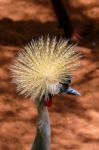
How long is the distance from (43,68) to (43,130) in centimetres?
40

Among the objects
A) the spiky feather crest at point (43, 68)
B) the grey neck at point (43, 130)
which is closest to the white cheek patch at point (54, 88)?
the spiky feather crest at point (43, 68)

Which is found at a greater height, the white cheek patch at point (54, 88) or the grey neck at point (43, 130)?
the white cheek patch at point (54, 88)

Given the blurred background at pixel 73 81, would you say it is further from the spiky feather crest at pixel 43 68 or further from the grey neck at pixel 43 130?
the spiky feather crest at pixel 43 68

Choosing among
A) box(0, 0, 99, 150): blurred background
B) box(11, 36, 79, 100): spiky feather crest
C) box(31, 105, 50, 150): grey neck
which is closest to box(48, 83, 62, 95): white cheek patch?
box(11, 36, 79, 100): spiky feather crest

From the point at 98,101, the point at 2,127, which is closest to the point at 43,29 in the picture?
the point at 98,101

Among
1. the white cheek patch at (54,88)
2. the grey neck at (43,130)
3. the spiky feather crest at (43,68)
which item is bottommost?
the grey neck at (43,130)

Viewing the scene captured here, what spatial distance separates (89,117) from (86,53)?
146cm

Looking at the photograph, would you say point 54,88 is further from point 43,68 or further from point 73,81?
point 73,81

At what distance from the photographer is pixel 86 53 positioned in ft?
22.2

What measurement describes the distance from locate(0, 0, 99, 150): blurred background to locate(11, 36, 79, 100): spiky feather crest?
1.93m

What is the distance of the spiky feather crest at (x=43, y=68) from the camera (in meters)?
3.06

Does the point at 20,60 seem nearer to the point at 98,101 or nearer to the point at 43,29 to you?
the point at 98,101

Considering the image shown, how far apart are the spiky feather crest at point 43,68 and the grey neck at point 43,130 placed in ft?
0.36

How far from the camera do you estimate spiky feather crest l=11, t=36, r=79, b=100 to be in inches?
121
